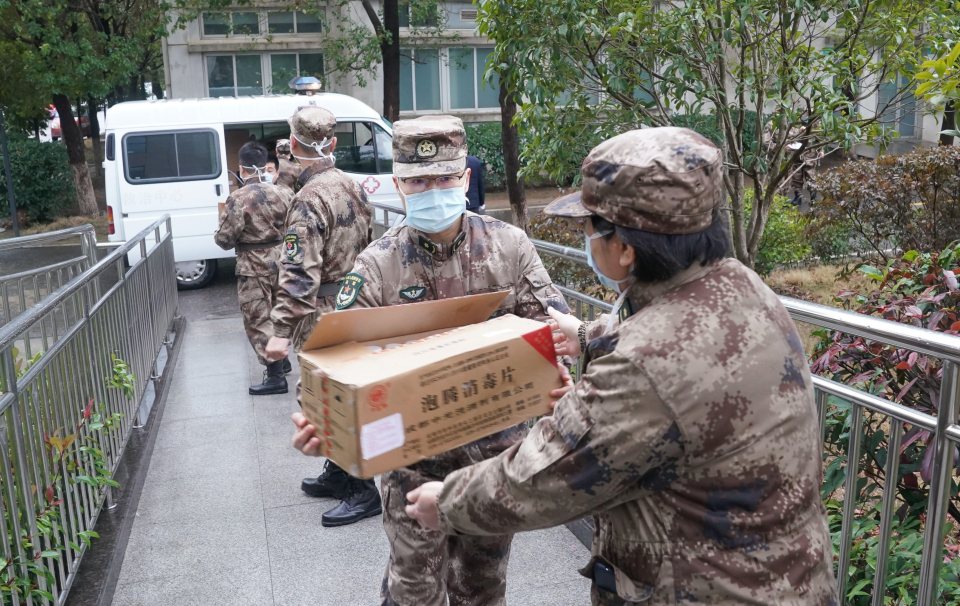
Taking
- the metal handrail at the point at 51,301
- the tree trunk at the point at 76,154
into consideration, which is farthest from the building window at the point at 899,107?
the tree trunk at the point at 76,154

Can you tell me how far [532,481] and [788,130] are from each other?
5707mm

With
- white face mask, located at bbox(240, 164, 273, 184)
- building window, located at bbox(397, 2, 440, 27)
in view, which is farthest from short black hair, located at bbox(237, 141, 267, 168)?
building window, located at bbox(397, 2, 440, 27)

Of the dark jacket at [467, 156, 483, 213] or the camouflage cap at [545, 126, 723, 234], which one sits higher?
the camouflage cap at [545, 126, 723, 234]

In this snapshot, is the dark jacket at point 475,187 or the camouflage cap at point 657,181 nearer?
the camouflage cap at point 657,181

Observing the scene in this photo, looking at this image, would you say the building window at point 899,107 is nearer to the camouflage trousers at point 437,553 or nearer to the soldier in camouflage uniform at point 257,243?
the soldier in camouflage uniform at point 257,243

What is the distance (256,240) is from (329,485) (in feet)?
9.00

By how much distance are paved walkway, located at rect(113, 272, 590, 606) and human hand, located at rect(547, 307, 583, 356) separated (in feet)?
5.16

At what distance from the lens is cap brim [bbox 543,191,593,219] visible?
1.74 metres

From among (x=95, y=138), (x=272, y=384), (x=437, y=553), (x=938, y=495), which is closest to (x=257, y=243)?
(x=272, y=384)

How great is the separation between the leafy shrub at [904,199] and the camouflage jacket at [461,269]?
634 cm

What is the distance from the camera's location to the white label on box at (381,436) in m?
1.97

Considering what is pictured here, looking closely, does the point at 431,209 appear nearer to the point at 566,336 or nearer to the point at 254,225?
the point at 566,336

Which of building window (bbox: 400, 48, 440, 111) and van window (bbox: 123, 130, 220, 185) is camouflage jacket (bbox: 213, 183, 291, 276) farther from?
building window (bbox: 400, 48, 440, 111)

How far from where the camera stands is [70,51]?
16172 mm
